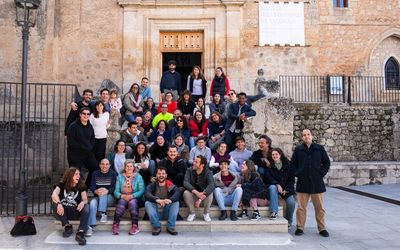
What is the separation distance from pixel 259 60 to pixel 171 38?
3.60 m

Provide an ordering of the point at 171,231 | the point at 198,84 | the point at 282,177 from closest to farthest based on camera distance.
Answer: the point at 171,231
the point at 282,177
the point at 198,84

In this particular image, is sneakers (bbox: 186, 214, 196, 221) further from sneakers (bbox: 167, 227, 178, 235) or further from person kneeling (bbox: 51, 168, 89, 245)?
person kneeling (bbox: 51, 168, 89, 245)

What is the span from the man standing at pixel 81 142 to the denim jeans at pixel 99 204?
34.6 inches

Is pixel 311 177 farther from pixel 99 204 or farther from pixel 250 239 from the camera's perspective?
pixel 99 204

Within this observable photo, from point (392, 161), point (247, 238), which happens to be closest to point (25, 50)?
point (247, 238)

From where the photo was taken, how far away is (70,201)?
628 cm

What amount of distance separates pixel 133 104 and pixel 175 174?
9.41ft

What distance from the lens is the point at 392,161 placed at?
13508 mm

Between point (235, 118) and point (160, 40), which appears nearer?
point (235, 118)

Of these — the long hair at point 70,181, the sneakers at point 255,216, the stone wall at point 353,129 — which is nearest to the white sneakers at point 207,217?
the sneakers at point 255,216

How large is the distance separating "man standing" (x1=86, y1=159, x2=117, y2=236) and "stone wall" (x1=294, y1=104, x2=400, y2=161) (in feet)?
28.4

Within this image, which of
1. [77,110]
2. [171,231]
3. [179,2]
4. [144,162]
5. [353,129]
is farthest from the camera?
[179,2]

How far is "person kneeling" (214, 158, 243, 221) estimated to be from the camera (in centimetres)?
669

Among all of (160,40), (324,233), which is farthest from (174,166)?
(160,40)
